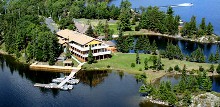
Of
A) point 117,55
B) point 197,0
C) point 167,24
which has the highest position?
point 197,0

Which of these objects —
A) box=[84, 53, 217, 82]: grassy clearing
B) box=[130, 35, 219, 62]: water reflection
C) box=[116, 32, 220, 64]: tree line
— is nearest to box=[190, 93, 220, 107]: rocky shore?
box=[84, 53, 217, 82]: grassy clearing

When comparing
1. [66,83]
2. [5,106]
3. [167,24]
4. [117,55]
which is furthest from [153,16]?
[5,106]

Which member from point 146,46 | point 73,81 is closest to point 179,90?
point 73,81

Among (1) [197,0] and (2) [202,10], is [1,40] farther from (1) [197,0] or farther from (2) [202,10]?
(1) [197,0]

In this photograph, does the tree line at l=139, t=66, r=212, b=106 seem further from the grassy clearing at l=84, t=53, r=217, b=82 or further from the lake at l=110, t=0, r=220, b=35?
the lake at l=110, t=0, r=220, b=35

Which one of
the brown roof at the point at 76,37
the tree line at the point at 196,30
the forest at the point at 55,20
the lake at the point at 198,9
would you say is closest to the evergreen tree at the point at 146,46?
the forest at the point at 55,20

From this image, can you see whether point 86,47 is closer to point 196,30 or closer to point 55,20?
point 55,20
